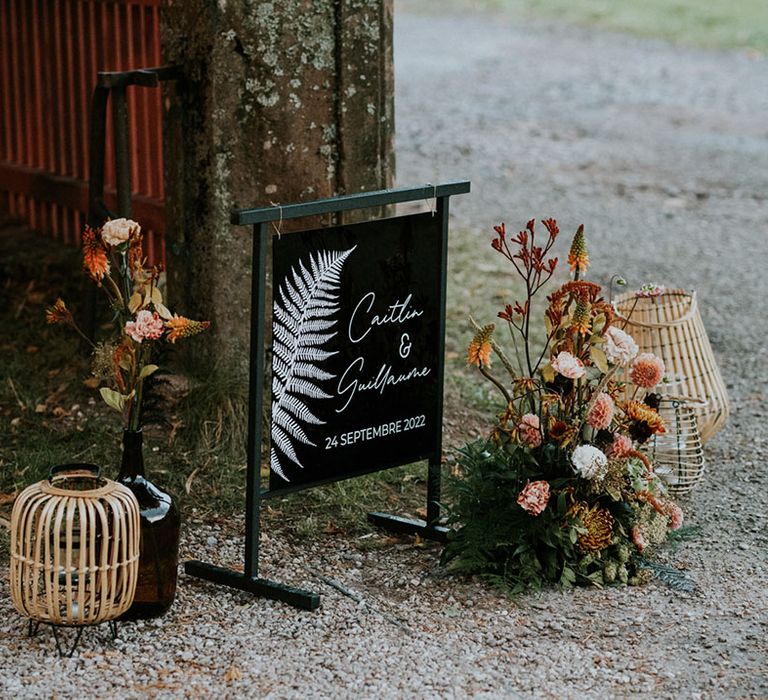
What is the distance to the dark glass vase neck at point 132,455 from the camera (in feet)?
12.3

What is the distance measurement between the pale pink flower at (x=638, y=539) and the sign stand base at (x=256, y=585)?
38.7 inches

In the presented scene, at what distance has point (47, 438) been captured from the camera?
16.7ft

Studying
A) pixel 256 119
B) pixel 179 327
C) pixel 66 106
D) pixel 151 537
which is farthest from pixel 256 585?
pixel 66 106

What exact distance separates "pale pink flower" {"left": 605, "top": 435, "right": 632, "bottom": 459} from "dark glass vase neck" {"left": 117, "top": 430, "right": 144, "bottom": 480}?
1.39 meters

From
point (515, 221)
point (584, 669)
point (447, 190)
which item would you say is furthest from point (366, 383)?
point (515, 221)

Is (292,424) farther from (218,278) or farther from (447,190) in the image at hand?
(218,278)

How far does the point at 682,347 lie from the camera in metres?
5.09

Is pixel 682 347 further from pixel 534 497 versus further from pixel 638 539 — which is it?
pixel 534 497

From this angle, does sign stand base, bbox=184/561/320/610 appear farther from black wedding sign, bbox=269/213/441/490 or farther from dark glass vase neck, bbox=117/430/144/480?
dark glass vase neck, bbox=117/430/144/480

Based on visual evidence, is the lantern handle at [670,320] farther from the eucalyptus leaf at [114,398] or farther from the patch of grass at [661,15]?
the patch of grass at [661,15]

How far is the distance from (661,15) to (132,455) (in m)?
14.0

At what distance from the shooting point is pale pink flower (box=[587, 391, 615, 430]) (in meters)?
3.95

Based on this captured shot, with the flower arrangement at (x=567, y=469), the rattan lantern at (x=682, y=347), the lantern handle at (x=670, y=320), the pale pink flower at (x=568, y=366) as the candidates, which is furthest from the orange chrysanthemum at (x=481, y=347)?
the rattan lantern at (x=682, y=347)

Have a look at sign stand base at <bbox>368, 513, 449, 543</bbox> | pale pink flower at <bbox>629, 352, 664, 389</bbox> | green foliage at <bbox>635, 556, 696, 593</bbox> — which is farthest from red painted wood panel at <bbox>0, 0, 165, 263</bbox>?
green foliage at <bbox>635, 556, 696, 593</bbox>
